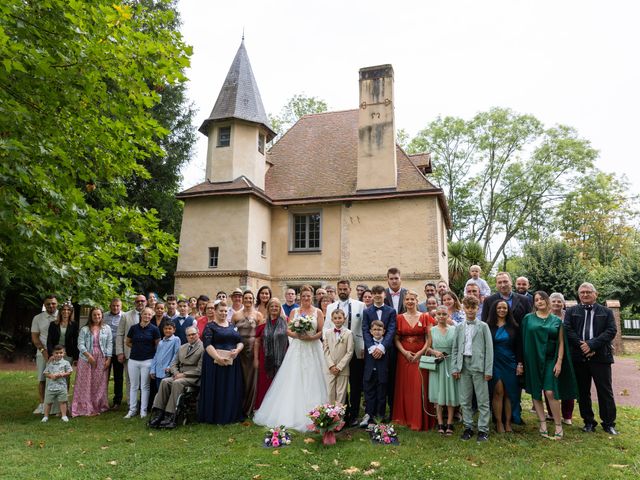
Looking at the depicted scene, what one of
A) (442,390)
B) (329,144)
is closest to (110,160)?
(442,390)

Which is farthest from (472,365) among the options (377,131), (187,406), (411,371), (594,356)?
(377,131)

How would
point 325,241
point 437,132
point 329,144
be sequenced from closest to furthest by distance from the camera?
point 325,241 → point 329,144 → point 437,132

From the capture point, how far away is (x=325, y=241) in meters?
20.0

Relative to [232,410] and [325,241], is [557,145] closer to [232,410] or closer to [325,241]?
[325,241]

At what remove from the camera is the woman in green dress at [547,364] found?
6.66 meters

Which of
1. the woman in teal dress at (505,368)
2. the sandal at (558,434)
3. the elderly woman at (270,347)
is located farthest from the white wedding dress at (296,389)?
the sandal at (558,434)

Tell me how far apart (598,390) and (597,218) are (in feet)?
128

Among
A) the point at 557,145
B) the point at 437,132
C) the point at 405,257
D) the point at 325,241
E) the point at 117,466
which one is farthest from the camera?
the point at 437,132

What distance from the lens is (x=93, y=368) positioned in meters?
8.88

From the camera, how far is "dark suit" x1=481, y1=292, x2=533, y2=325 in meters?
7.38

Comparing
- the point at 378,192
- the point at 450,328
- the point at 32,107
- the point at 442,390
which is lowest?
the point at 442,390

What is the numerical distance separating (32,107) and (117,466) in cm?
597

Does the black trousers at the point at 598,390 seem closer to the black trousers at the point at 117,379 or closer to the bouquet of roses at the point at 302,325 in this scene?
the bouquet of roses at the point at 302,325

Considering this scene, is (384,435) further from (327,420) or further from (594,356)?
(594,356)
